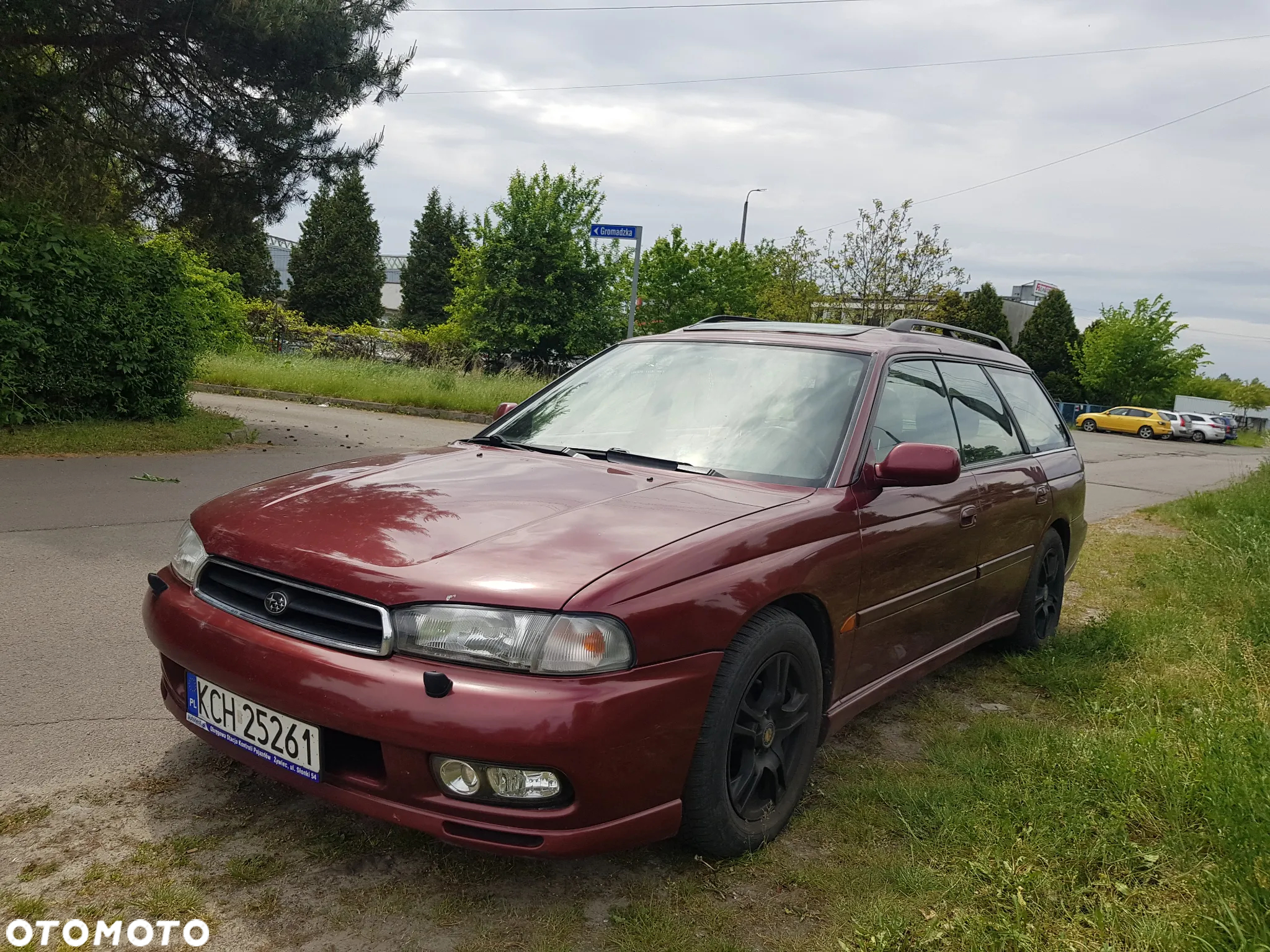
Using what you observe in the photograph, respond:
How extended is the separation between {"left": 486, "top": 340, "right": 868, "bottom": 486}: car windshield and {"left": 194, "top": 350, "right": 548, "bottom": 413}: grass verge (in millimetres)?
14561

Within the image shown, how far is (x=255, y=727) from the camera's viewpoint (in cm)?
250

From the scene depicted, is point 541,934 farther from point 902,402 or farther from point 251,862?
point 902,402

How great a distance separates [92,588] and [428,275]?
196 ft

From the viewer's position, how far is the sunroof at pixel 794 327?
4137 millimetres

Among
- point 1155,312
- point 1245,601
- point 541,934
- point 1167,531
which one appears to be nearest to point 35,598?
point 541,934

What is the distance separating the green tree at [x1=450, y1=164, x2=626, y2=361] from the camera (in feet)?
Answer: 101

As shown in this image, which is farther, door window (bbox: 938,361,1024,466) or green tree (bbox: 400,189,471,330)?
green tree (bbox: 400,189,471,330)

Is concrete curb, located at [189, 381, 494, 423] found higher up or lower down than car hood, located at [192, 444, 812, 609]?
lower down

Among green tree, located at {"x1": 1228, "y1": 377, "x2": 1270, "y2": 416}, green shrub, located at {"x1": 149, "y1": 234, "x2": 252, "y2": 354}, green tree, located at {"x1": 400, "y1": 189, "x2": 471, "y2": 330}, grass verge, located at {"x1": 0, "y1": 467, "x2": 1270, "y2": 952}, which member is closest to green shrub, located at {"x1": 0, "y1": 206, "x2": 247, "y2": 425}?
green shrub, located at {"x1": 149, "y1": 234, "x2": 252, "y2": 354}

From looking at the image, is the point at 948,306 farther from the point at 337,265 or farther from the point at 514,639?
the point at 337,265

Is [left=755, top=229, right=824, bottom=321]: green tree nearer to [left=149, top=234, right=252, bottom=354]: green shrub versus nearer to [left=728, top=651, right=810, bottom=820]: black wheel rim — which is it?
[left=149, top=234, right=252, bottom=354]: green shrub

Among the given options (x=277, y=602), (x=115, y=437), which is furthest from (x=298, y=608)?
(x=115, y=437)

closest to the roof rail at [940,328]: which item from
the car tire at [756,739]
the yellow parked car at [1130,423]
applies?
the car tire at [756,739]

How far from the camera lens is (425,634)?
2.30 meters
